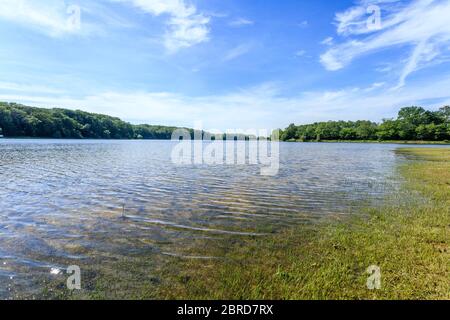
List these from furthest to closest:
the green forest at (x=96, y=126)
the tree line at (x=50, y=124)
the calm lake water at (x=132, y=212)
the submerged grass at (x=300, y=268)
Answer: the green forest at (x=96, y=126) → the tree line at (x=50, y=124) → the calm lake water at (x=132, y=212) → the submerged grass at (x=300, y=268)

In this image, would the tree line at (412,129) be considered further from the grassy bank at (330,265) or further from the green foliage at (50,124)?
the green foliage at (50,124)

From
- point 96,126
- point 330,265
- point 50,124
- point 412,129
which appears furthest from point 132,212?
point 412,129

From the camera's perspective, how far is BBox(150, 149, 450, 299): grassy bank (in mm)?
5508

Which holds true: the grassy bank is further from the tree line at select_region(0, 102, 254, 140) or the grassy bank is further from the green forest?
the green forest

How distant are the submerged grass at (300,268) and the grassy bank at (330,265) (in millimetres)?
22

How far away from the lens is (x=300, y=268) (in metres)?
6.54

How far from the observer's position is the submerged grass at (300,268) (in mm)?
5488

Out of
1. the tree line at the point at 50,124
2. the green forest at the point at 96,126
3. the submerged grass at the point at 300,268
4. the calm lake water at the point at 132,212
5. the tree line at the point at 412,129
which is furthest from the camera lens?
the tree line at the point at 412,129

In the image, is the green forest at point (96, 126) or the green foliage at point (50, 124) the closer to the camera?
the green foliage at point (50, 124)

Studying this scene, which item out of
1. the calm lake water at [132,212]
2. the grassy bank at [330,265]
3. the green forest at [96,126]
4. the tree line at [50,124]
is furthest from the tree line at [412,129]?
the grassy bank at [330,265]

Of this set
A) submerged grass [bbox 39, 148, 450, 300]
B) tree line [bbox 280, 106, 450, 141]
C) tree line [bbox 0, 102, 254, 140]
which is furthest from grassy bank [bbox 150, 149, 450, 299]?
tree line [bbox 280, 106, 450, 141]
